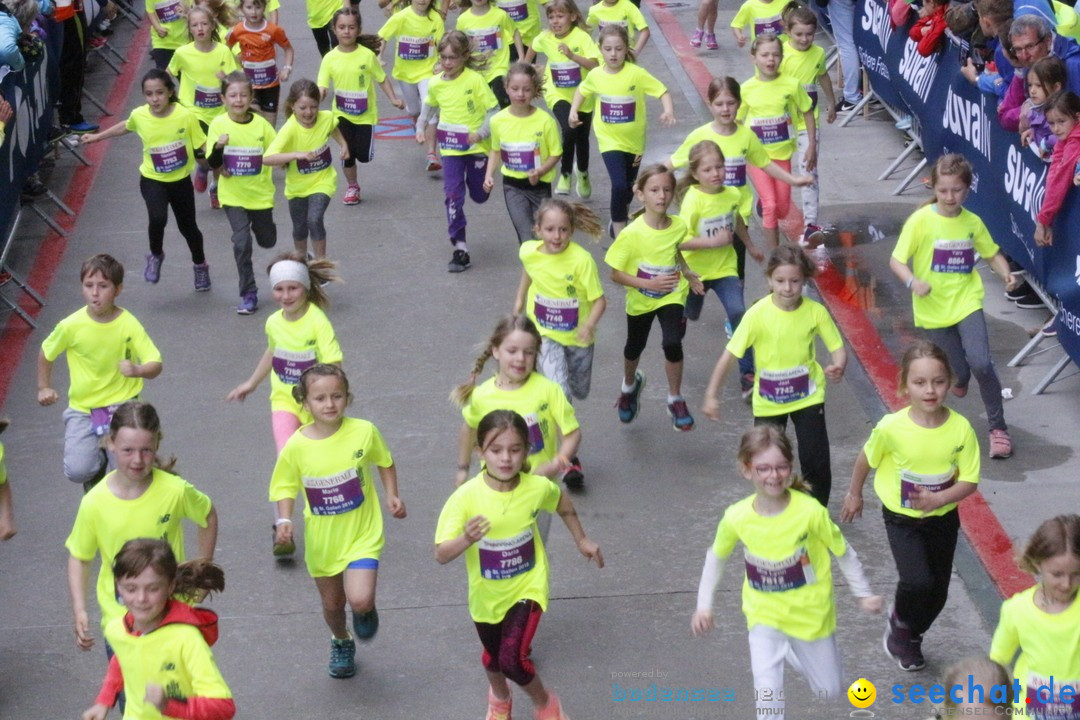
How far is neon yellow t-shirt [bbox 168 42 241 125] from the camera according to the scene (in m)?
14.0

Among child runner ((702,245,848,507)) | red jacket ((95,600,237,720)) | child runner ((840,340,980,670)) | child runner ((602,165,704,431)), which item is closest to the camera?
red jacket ((95,600,237,720))

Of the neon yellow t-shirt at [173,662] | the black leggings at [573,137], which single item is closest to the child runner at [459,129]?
the black leggings at [573,137]

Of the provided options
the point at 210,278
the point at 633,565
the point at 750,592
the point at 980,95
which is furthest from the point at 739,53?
the point at 750,592

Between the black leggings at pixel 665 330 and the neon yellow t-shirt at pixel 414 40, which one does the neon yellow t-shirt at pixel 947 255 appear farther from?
the neon yellow t-shirt at pixel 414 40

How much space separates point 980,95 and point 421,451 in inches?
204

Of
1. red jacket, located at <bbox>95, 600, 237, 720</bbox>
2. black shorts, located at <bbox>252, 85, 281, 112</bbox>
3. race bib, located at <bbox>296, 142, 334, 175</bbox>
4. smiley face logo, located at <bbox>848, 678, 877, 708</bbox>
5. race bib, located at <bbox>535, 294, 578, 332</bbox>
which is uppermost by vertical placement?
red jacket, located at <bbox>95, 600, 237, 720</bbox>

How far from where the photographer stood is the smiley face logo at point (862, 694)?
7.02 m

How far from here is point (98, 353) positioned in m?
→ 8.42

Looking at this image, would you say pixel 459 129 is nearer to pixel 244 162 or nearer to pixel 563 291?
pixel 244 162

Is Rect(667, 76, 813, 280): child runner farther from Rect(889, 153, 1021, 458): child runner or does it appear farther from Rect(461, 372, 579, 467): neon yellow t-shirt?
Rect(461, 372, 579, 467): neon yellow t-shirt

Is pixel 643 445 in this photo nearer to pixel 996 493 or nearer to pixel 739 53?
pixel 996 493

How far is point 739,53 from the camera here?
61.2 ft

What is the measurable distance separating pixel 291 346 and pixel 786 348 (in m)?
2.64

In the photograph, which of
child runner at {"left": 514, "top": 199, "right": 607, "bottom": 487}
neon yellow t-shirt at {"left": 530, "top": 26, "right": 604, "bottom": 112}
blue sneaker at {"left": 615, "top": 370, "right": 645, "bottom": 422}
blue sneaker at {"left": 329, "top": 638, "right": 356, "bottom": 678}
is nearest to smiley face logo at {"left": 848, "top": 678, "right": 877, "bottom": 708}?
blue sneaker at {"left": 329, "top": 638, "right": 356, "bottom": 678}
